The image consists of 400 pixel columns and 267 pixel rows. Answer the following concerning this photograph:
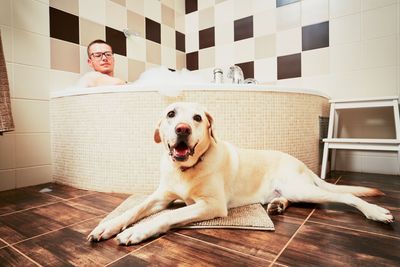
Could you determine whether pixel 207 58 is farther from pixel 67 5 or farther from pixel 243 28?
pixel 67 5

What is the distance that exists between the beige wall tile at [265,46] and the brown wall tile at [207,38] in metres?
0.59

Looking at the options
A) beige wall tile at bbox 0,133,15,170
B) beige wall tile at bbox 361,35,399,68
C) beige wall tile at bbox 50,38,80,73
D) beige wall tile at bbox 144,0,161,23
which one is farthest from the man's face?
beige wall tile at bbox 361,35,399,68

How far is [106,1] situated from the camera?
2312mm

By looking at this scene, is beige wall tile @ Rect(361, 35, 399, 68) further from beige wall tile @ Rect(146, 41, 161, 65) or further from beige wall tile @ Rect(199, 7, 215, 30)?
beige wall tile @ Rect(146, 41, 161, 65)

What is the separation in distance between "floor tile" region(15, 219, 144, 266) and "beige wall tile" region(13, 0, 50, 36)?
1.54 meters

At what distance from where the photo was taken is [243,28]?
279 cm

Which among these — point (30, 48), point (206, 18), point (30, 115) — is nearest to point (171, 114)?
point (30, 115)

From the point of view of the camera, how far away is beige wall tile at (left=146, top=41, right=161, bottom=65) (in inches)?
108

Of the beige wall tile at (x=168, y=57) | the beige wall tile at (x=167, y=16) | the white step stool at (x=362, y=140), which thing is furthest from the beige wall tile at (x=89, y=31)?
the white step stool at (x=362, y=140)

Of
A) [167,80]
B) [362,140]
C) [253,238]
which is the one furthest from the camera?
[167,80]

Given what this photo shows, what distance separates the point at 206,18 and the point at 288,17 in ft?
3.34

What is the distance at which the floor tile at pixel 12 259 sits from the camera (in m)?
0.74

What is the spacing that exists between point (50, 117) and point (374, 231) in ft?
6.79

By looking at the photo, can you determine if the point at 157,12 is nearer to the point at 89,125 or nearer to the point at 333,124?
the point at 89,125
